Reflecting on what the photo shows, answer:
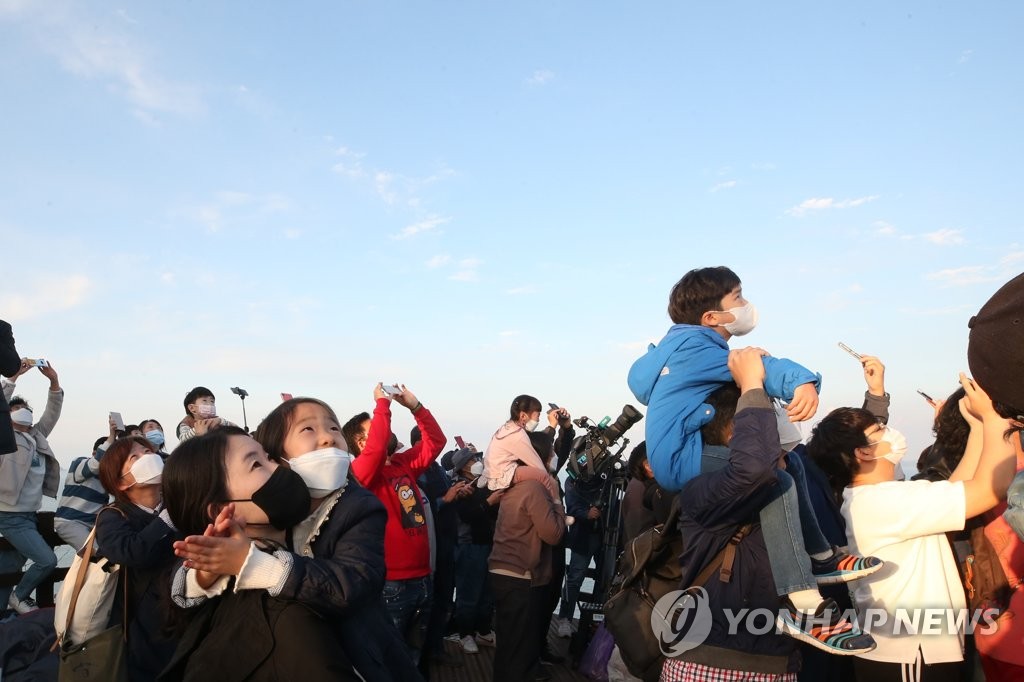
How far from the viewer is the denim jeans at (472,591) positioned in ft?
24.8

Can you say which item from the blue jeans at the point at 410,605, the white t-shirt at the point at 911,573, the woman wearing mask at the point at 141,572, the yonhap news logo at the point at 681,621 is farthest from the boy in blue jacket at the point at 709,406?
the blue jeans at the point at 410,605

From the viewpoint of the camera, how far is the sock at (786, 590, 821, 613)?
6.91 feet

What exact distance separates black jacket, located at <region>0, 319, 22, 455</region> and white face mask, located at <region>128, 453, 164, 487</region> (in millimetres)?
1091

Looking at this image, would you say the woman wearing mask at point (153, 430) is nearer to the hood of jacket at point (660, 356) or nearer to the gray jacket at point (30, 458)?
the gray jacket at point (30, 458)

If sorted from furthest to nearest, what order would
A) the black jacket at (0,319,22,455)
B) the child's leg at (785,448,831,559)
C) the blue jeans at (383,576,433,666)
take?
the blue jeans at (383,576,433,666)
the black jacket at (0,319,22,455)
the child's leg at (785,448,831,559)

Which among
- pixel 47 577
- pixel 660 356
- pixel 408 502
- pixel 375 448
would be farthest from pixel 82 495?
pixel 660 356

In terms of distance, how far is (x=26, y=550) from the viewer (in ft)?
19.8

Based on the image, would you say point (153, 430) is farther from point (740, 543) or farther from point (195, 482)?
point (740, 543)

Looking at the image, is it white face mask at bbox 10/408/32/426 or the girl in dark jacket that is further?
white face mask at bbox 10/408/32/426

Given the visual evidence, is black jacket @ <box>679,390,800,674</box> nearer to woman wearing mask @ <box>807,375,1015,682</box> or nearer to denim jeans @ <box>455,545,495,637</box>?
woman wearing mask @ <box>807,375,1015,682</box>

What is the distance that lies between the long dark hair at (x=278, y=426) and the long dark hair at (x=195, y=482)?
0.73ft

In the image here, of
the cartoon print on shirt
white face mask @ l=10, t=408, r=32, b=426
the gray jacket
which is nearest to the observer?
the cartoon print on shirt

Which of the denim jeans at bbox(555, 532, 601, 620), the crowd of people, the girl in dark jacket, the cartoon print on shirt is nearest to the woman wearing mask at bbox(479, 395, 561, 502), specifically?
the cartoon print on shirt

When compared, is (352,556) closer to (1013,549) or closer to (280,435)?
(280,435)
